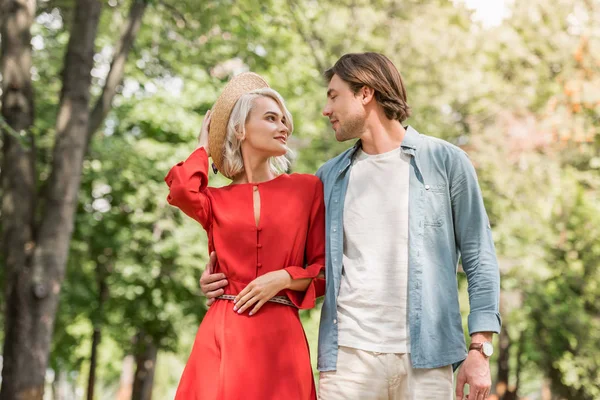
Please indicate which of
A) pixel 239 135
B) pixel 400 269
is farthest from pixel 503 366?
pixel 239 135

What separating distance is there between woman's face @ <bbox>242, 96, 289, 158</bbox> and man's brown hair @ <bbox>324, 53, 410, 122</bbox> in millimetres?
369

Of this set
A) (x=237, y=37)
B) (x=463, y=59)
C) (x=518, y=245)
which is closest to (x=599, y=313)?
(x=518, y=245)

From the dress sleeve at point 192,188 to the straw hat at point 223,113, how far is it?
5.0 inches

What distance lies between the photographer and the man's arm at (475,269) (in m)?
3.58

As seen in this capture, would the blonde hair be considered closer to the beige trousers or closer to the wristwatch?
the beige trousers

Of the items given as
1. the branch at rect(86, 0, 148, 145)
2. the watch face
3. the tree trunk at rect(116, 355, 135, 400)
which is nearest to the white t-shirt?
the watch face

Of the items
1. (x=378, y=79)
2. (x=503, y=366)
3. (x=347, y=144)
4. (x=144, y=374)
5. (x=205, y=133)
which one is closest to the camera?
(x=378, y=79)

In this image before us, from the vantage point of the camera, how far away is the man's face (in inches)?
162

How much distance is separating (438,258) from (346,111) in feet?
2.71

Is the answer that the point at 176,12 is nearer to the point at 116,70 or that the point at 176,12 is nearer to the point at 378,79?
the point at 116,70

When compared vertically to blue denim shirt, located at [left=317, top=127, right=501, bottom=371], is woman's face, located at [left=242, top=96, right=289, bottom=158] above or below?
above

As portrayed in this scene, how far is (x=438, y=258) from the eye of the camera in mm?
3871

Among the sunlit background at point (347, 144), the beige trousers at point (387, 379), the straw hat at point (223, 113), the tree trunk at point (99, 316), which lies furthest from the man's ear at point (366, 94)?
the tree trunk at point (99, 316)

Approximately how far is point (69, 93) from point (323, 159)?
6154mm
